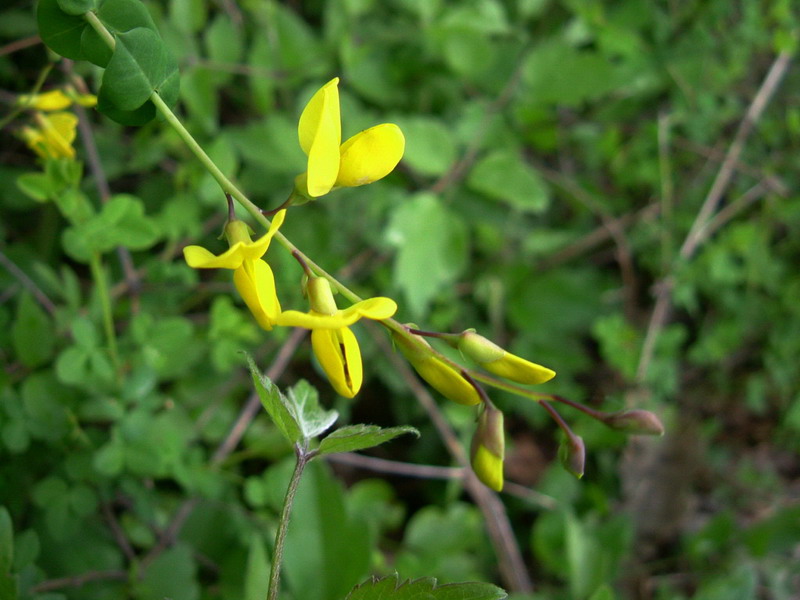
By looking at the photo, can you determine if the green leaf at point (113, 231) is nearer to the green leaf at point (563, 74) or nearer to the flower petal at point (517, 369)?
the flower petal at point (517, 369)

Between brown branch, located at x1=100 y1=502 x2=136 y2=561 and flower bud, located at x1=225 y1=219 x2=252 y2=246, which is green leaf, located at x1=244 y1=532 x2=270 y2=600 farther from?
flower bud, located at x1=225 y1=219 x2=252 y2=246

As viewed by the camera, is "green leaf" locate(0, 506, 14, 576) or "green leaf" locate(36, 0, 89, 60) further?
"green leaf" locate(0, 506, 14, 576)

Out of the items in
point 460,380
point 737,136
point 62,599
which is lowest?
point 737,136

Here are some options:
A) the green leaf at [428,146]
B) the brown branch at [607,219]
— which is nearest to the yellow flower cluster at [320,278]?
the green leaf at [428,146]

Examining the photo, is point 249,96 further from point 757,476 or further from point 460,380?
point 757,476

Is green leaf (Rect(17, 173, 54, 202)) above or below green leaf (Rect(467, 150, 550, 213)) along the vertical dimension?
above

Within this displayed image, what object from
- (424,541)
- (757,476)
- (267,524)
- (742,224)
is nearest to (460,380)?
(267,524)

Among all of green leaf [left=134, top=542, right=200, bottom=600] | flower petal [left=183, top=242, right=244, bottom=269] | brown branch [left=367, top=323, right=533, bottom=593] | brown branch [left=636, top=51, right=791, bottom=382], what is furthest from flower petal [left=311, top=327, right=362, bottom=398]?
brown branch [left=636, top=51, right=791, bottom=382]
